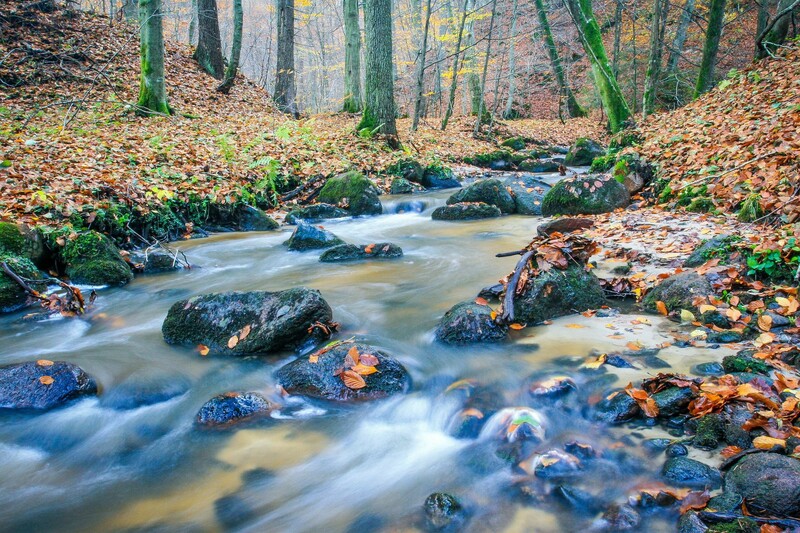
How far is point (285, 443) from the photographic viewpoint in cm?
344

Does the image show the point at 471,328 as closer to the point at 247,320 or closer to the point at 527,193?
the point at 247,320

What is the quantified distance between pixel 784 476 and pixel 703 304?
232 centimetres

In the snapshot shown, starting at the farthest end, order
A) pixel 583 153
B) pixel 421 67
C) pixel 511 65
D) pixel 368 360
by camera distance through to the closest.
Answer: pixel 511 65
pixel 583 153
pixel 421 67
pixel 368 360

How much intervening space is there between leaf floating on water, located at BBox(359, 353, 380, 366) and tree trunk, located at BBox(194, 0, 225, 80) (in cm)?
1848

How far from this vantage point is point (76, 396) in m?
4.01

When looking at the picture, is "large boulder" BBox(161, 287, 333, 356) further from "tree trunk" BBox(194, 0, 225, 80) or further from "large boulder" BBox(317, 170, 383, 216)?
"tree trunk" BBox(194, 0, 225, 80)

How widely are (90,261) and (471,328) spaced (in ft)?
17.0

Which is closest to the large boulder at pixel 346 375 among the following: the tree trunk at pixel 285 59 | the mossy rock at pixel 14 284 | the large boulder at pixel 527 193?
the mossy rock at pixel 14 284

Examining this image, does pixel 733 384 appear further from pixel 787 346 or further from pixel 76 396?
pixel 76 396

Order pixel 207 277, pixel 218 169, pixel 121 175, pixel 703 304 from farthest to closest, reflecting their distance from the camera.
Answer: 1. pixel 218 169
2. pixel 121 175
3. pixel 207 277
4. pixel 703 304

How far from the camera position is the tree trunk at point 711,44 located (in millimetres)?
12898

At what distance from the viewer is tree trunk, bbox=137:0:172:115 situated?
13.0 meters

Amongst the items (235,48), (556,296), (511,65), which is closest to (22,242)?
(556,296)

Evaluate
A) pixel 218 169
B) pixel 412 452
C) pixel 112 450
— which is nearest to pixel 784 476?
pixel 412 452
